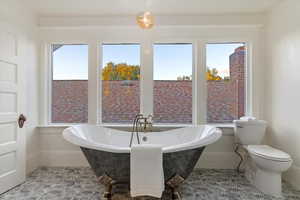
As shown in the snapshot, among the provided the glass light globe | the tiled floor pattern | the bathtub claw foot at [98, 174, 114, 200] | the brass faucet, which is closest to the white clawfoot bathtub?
the bathtub claw foot at [98, 174, 114, 200]

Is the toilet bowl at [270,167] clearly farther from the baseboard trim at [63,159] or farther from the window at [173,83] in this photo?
the baseboard trim at [63,159]

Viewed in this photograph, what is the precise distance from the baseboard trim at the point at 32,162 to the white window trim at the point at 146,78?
50 centimetres

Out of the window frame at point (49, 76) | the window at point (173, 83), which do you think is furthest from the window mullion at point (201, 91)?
the window frame at point (49, 76)

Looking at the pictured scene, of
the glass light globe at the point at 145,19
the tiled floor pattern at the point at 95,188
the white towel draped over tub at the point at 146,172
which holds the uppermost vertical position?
the glass light globe at the point at 145,19

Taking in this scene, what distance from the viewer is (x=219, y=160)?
2768 millimetres

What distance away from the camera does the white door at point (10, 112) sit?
2.05 m

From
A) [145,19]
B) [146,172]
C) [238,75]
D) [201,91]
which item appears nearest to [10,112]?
[146,172]

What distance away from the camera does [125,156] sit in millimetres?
1752

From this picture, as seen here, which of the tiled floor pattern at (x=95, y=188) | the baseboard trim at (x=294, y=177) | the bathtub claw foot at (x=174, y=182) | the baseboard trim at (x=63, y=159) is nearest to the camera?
the bathtub claw foot at (x=174, y=182)

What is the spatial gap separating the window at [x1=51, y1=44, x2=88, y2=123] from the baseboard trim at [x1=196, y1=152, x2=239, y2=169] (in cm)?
198

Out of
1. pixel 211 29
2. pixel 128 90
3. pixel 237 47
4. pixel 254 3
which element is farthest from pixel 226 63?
pixel 128 90

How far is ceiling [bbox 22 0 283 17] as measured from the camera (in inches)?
97.0

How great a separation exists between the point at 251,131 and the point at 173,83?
4.25 ft

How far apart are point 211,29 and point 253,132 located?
1641 millimetres
